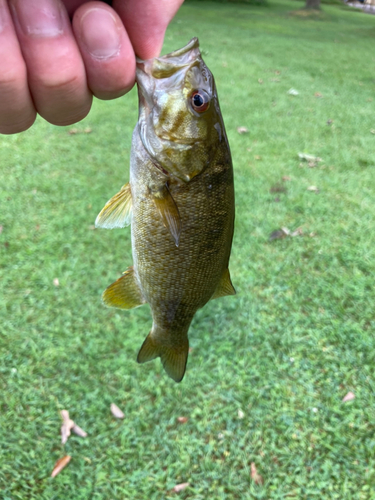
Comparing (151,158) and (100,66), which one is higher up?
(100,66)

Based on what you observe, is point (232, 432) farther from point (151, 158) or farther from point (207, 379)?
point (151, 158)

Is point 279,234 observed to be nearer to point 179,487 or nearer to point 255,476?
point 255,476

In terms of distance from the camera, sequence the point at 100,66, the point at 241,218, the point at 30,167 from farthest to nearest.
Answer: the point at 30,167, the point at 241,218, the point at 100,66

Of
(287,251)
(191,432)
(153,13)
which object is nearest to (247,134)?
(287,251)

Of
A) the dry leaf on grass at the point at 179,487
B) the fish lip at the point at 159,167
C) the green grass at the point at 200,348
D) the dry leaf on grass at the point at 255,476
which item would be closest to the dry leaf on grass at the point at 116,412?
the green grass at the point at 200,348

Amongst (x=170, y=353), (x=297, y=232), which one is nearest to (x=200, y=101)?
(x=170, y=353)

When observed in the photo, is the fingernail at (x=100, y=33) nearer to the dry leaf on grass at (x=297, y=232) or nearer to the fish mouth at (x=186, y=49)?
the fish mouth at (x=186, y=49)
